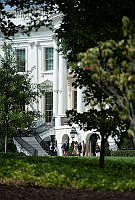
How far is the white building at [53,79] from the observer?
53.9 meters

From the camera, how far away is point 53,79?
2285 inches

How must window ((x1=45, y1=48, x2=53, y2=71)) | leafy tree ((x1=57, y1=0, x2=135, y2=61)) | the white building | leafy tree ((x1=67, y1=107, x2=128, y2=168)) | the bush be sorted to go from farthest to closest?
1. window ((x1=45, y1=48, x2=53, y2=71))
2. the white building
3. the bush
4. leafy tree ((x1=67, y1=107, x2=128, y2=168))
5. leafy tree ((x1=57, y1=0, x2=135, y2=61))

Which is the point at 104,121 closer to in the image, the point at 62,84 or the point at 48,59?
the point at 62,84

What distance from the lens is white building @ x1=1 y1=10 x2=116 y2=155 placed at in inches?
2124

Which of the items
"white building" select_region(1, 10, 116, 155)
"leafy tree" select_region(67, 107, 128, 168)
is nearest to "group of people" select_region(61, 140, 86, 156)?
"white building" select_region(1, 10, 116, 155)

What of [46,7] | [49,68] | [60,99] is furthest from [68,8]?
[49,68]

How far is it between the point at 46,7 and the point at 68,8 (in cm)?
116

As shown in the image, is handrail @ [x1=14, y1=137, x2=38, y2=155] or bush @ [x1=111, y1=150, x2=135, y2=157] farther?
handrail @ [x1=14, y1=137, x2=38, y2=155]

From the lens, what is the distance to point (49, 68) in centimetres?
6081

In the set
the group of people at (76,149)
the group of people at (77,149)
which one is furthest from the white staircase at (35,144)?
the group of people at (77,149)

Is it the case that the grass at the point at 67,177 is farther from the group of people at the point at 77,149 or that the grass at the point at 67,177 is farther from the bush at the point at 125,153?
the group of people at the point at 77,149

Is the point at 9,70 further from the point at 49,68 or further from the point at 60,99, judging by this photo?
the point at 49,68

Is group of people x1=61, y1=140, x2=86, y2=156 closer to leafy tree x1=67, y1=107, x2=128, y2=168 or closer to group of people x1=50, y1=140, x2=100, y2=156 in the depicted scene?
group of people x1=50, y1=140, x2=100, y2=156

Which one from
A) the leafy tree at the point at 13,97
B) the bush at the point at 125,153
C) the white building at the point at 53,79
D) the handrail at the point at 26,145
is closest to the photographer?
the leafy tree at the point at 13,97
